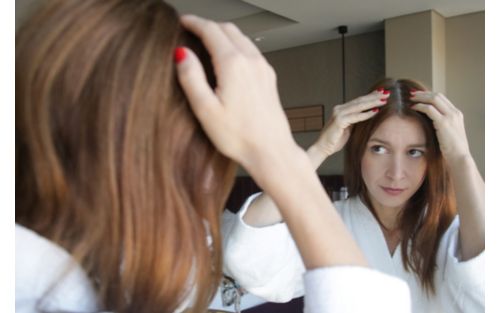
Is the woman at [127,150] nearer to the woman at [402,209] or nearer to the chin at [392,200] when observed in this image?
the woman at [402,209]

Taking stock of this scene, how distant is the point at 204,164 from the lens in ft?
1.41

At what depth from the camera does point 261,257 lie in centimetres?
82

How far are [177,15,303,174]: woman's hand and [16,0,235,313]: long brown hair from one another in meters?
0.02

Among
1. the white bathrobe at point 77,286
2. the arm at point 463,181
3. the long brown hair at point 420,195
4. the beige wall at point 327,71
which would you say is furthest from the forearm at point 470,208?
the beige wall at point 327,71

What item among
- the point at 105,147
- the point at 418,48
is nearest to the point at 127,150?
the point at 105,147

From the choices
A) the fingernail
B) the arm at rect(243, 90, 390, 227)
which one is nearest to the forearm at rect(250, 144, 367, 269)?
the fingernail

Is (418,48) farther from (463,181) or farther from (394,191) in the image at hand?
(463,181)

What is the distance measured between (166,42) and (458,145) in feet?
2.02

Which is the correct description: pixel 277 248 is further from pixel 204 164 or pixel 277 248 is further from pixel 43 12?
pixel 43 12

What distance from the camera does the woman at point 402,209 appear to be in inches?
30.4

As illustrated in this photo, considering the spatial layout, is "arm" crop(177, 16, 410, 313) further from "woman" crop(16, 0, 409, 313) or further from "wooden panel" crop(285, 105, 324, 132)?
"wooden panel" crop(285, 105, 324, 132)

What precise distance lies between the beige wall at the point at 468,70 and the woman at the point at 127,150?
147 inches

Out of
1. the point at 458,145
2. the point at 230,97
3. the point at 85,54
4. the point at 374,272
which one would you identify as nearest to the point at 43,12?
A: the point at 85,54

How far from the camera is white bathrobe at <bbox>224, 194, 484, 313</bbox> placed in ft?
2.45
